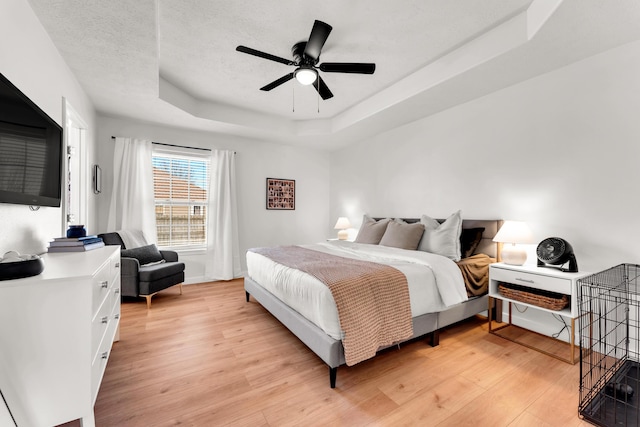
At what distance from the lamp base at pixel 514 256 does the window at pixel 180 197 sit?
14.3 feet

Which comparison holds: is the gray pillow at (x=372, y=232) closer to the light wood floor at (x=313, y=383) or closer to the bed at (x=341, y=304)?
the bed at (x=341, y=304)

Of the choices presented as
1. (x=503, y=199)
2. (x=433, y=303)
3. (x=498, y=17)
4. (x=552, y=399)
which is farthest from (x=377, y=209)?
(x=552, y=399)

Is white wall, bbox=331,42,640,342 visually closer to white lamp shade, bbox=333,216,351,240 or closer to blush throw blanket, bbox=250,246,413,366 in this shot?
white lamp shade, bbox=333,216,351,240

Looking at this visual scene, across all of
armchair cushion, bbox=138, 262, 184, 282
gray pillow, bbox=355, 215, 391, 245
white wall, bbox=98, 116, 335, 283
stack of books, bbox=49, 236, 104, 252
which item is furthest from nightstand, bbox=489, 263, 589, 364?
armchair cushion, bbox=138, 262, 184, 282

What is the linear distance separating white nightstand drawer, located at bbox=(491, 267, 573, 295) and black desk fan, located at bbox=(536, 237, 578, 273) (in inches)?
7.3

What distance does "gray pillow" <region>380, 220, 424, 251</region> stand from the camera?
3213 mm

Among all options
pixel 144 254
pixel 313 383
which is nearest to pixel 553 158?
pixel 313 383

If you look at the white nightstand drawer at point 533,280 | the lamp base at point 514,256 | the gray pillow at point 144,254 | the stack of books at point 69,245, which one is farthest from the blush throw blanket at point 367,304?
the gray pillow at point 144,254

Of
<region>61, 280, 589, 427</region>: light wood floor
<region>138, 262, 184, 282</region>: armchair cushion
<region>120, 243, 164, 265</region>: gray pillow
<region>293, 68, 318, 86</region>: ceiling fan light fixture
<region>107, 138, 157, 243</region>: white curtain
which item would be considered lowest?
<region>61, 280, 589, 427</region>: light wood floor

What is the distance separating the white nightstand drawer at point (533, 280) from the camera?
2156mm

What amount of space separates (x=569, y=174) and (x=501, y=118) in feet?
3.03

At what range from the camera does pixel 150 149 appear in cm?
415

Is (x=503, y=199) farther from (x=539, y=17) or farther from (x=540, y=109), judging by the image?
(x=539, y=17)

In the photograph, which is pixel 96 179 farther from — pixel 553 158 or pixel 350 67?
pixel 553 158
